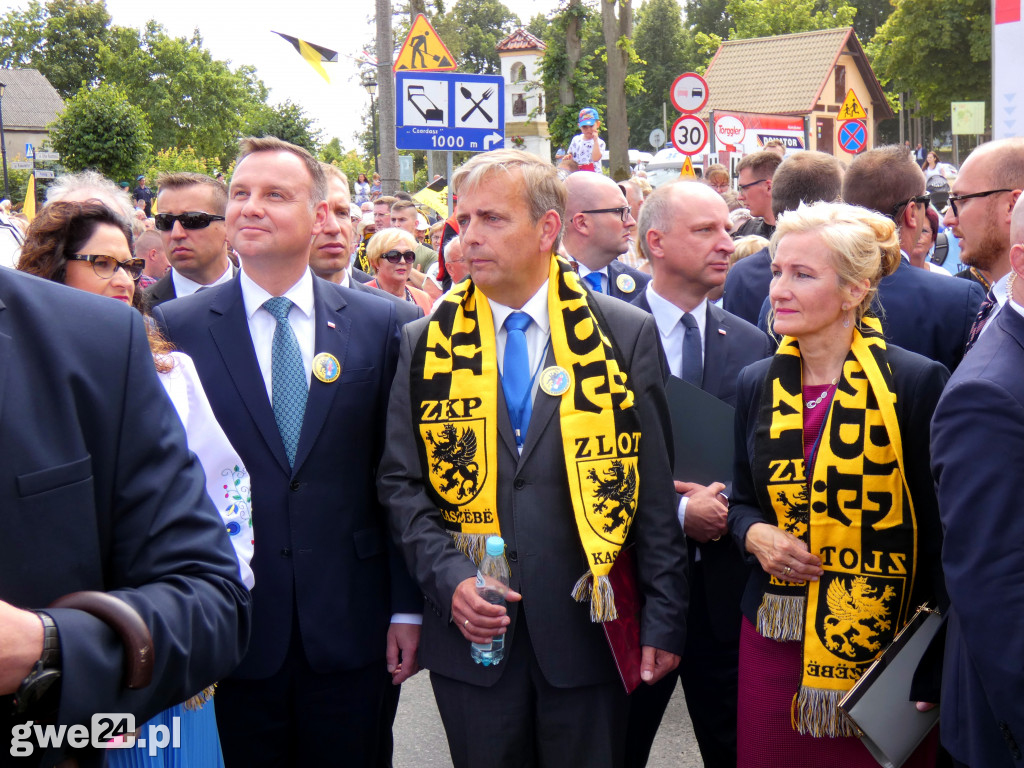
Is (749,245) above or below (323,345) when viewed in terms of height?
above

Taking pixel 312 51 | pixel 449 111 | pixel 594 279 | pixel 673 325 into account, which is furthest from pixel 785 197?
pixel 312 51

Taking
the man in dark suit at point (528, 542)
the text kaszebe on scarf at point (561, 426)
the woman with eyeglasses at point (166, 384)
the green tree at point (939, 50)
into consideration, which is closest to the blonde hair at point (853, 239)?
the man in dark suit at point (528, 542)

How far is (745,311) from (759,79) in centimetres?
4908

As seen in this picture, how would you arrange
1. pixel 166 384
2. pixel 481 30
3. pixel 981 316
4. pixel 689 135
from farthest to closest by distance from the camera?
1. pixel 481 30
2. pixel 689 135
3. pixel 981 316
4. pixel 166 384

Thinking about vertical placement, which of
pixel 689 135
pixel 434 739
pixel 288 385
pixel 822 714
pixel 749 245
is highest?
pixel 689 135

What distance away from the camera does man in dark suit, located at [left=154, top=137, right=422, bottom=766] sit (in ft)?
10.5

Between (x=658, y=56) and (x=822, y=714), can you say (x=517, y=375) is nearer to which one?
(x=822, y=714)

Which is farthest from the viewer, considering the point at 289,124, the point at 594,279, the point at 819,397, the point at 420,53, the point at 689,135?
the point at 289,124

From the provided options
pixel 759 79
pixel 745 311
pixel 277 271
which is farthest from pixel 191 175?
pixel 759 79

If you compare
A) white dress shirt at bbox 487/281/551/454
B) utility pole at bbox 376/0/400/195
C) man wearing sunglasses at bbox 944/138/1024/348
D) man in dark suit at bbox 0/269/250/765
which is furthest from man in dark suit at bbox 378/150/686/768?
utility pole at bbox 376/0/400/195

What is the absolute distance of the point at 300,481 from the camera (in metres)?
3.20

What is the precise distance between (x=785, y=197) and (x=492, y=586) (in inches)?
137

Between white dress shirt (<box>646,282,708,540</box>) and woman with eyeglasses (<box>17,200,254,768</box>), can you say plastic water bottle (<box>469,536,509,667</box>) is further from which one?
white dress shirt (<box>646,282,708,540</box>)

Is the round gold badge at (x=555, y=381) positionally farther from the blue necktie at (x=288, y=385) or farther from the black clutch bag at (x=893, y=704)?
the black clutch bag at (x=893, y=704)
